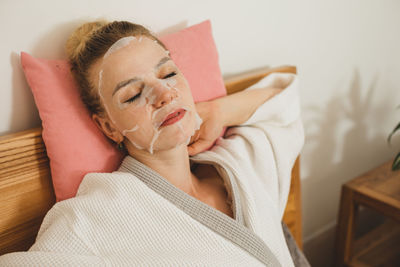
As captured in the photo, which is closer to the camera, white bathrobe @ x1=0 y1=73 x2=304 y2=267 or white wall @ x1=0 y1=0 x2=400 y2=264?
white bathrobe @ x1=0 y1=73 x2=304 y2=267

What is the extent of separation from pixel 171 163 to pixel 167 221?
0.15 m

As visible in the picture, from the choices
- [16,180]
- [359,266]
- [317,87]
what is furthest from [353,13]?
[16,180]

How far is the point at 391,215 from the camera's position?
1.12m

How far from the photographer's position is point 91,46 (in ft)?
2.27

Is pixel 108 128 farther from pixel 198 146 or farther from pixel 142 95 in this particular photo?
pixel 198 146

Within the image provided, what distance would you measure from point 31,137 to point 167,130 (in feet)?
1.00

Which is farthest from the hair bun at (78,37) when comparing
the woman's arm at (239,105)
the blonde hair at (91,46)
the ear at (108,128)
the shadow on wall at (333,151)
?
the shadow on wall at (333,151)

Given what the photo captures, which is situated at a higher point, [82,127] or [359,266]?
[82,127]

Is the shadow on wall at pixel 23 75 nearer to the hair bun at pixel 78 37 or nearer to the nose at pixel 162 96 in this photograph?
the hair bun at pixel 78 37

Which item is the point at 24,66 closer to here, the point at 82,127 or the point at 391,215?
the point at 82,127

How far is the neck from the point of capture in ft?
2.44

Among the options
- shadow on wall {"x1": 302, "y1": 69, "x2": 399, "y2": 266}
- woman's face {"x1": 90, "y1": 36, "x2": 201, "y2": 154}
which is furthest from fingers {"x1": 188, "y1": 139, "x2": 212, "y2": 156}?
shadow on wall {"x1": 302, "y1": 69, "x2": 399, "y2": 266}

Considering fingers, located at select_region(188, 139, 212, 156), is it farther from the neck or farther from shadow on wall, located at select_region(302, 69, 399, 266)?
shadow on wall, located at select_region(302, 69, 399, 266)

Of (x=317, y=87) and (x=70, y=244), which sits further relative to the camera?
(x=317, y=87)
